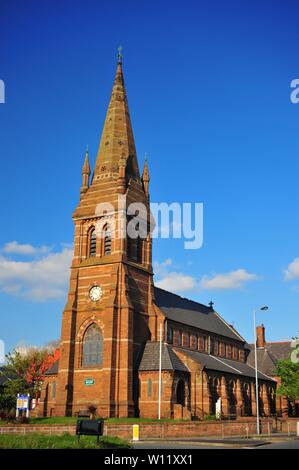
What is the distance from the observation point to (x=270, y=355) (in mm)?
90188

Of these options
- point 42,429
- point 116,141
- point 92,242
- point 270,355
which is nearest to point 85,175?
point 116,141

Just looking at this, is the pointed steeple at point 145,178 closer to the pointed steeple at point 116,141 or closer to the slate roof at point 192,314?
the pointed steeple at point 116,141

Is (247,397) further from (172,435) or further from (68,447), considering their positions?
(68,447)

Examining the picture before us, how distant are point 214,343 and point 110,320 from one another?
26.3 meters

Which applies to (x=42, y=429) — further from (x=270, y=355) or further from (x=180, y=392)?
(x=270, y=355)

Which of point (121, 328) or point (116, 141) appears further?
point (116, 141)

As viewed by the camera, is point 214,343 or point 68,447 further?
point 214,343

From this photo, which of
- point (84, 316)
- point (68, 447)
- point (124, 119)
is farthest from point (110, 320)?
point (68, 447)

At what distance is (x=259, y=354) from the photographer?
9044 centimetres

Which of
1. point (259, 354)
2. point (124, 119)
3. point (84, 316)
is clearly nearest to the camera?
point (84, 316)

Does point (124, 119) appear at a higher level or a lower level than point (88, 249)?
higher

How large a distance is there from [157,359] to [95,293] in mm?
9293

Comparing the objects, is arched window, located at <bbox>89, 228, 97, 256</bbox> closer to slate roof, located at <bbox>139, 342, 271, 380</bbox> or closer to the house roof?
slate roof, located at <bbox>139, 342, 271, 380</bbox>

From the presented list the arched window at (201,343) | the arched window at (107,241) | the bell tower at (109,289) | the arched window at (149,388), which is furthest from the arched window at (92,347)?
the arched window at (201,343)
